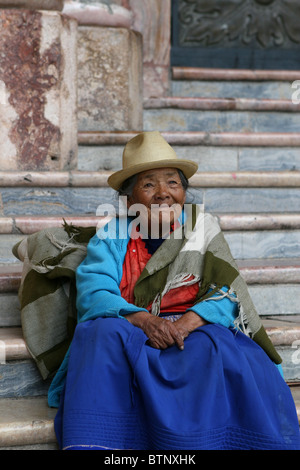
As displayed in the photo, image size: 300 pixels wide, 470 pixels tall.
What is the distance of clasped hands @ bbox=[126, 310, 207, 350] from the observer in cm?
241

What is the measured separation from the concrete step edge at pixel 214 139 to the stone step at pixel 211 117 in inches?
22.6

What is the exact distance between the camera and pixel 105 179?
13.0 ft

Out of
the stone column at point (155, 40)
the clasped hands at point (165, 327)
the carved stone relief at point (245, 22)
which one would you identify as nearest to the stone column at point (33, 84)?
the stone column at point (155, 40)

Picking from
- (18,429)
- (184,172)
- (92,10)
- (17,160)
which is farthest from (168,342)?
(92,10)

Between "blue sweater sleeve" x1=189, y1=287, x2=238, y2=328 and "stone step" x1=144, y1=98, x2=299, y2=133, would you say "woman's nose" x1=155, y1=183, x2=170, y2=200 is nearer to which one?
"blue sweater sleeve" x1=189, y1=287, x2=238, y2=328

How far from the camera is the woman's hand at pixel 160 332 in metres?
2.41

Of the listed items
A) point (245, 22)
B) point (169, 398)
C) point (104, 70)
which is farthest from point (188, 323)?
point (245, 22)

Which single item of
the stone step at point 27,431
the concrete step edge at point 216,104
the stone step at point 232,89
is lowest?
the stone step at point 27,431

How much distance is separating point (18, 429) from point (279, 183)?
232 centimetres

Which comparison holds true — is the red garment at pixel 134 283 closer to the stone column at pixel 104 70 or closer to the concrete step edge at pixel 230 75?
the stone column at pixel 104 70

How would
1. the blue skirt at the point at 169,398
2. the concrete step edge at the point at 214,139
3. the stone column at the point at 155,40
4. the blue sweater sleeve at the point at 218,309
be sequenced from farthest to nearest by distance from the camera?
1. the stone column at the point at 155,40
2. the concrete step edge at the point at 214,139
3. the blue sweater sleeve at the point at 218,309
4. the blue skirt at the point at 169,398

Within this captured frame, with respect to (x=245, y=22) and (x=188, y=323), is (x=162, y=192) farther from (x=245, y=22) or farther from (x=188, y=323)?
(x=245, y=22)

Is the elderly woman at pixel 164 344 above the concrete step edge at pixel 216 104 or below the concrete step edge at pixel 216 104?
below

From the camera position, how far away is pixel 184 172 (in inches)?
Answer: 115
